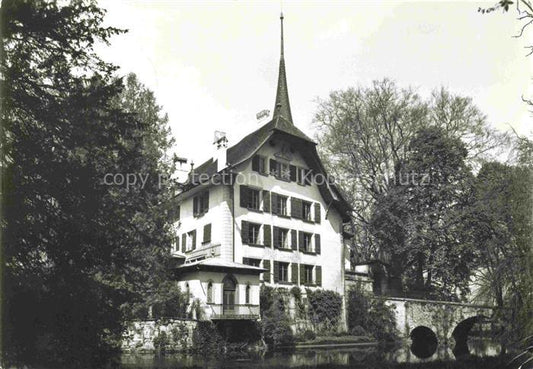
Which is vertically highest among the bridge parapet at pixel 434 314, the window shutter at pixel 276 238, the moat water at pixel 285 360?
the window shutter at pixel 276 238

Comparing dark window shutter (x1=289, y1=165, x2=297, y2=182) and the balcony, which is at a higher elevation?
dark window shutter (x1=289, y1=165, x2=297, y2=182)

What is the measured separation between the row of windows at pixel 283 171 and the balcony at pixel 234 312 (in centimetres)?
789

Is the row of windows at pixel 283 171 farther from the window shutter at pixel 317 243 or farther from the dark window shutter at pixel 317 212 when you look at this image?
the window shutter at pixel 317 243

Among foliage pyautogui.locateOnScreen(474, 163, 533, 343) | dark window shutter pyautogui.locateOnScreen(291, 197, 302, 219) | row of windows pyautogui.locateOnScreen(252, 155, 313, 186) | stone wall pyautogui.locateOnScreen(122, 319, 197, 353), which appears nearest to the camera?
foliage pyautogui.locateOnScreen(474, 163, 533, 343)

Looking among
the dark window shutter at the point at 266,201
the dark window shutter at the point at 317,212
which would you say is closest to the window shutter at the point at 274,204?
the dark window shutter at the point at 266,201

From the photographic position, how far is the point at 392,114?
39375mm

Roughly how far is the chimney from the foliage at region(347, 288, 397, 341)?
11918mm

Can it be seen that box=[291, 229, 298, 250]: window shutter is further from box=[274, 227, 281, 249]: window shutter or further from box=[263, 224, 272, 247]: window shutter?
box=[263, 224, 272, 247]: window shutter

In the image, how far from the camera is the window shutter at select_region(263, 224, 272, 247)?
104ft

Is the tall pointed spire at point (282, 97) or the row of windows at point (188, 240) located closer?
the row of windows at point (188, 240)

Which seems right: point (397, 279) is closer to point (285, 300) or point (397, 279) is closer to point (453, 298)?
point (453, 298)

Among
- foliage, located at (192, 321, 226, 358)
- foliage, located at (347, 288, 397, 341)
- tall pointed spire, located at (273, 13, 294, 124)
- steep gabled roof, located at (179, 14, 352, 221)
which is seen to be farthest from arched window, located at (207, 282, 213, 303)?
tall pointed spire, located at (273, 13, 294, 124)

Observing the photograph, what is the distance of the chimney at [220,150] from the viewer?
3100 cm

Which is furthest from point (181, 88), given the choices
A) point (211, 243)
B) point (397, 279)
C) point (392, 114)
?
point (397, 279)
